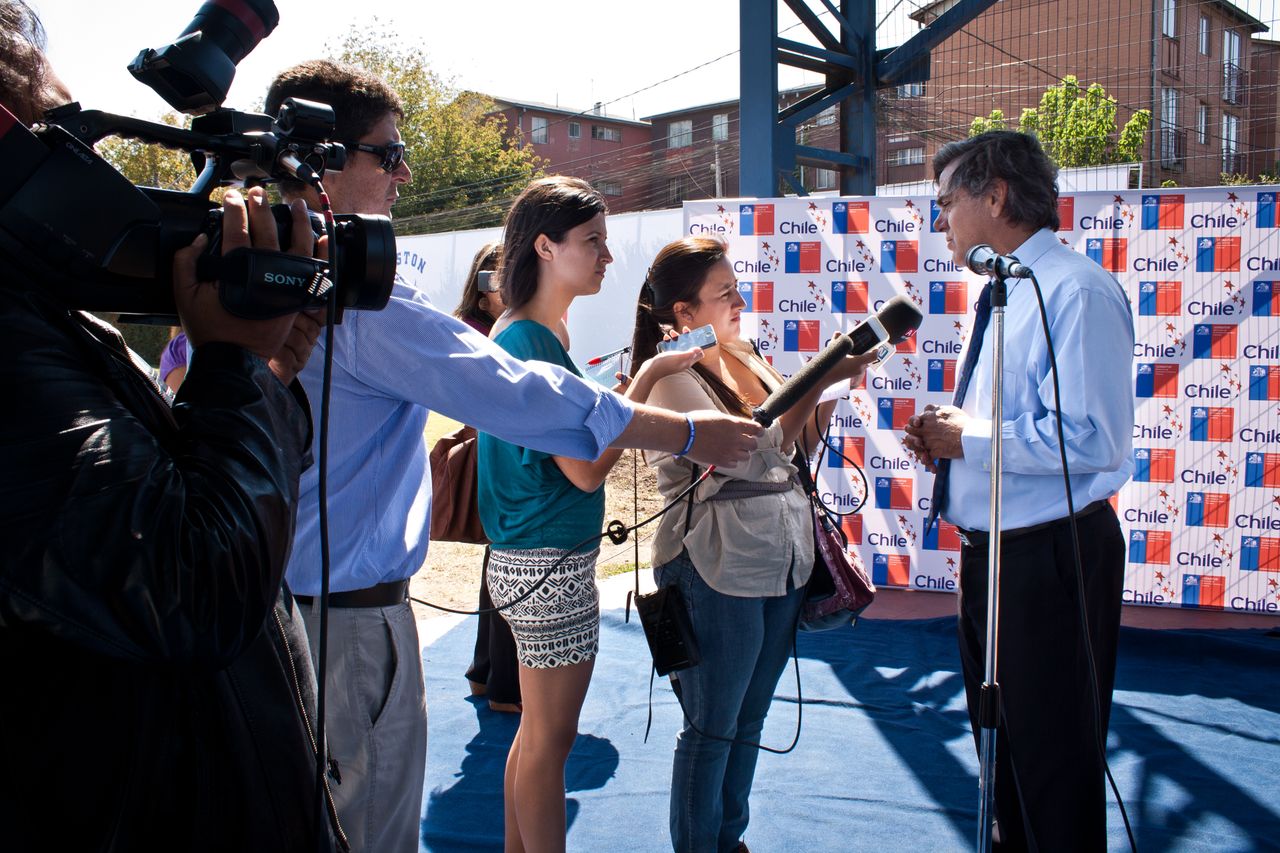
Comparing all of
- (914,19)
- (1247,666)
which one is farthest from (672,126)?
(1247,666)

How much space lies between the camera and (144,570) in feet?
2.35

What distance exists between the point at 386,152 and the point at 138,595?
1099 mm

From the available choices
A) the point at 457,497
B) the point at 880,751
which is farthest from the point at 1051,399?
the point at 457,497

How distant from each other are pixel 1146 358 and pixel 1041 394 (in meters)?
2.87

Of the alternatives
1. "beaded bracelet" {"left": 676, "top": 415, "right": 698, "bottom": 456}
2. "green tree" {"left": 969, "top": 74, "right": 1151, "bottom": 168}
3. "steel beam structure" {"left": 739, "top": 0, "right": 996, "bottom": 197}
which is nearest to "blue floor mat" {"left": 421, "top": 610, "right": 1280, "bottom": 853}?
"beaded bracelet" {"left": 676, "top": 415, "right": 698, "bottom": 456}

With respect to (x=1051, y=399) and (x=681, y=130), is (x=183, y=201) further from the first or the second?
(x=681, y=130)

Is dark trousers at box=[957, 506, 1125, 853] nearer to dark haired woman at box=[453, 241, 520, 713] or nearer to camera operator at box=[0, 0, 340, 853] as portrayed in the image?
camera operator at box=[0, 0, 340, 853]

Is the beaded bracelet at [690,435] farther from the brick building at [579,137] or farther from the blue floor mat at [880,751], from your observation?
the brick building at [579,137]

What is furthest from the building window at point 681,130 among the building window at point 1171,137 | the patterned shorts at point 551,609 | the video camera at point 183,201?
the video camera at point 183,201

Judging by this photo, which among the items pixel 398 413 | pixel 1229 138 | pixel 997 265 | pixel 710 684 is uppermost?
pixel 1229 138

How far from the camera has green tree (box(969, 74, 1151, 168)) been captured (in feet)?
74.2

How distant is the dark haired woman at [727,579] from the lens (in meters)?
2.22

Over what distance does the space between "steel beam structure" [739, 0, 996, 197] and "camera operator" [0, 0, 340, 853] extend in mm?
4766

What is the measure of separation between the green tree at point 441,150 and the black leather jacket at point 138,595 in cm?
2901
